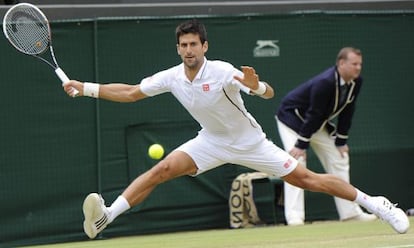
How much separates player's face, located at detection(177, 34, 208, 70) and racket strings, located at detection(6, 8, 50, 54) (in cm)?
116

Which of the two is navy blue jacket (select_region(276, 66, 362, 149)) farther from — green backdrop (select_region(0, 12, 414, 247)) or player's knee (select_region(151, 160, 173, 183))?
player's knee (select_region(151, 160, 173, 183))

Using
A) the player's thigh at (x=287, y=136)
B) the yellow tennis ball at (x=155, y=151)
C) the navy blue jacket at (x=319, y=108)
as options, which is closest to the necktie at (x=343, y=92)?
the navy blue jacket at (x=319, y=108)

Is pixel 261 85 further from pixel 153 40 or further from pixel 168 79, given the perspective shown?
pixel 153 40

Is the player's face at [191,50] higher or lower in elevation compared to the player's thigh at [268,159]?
higher

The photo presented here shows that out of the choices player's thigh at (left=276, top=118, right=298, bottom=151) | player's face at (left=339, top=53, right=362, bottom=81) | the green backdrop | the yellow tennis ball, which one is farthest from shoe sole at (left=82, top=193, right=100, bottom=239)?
player's face at (left=339, top=53, right=362, bottom=81)

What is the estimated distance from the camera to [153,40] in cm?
1095

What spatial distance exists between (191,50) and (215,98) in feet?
1.38

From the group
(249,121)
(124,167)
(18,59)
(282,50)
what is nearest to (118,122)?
(124,167)

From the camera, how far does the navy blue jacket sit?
10.5 m

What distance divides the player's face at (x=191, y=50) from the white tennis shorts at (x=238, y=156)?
69 centimetres

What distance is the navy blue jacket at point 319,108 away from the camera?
10.5 meters

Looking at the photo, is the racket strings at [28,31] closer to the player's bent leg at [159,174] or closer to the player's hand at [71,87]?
the player's hand at [71,87]

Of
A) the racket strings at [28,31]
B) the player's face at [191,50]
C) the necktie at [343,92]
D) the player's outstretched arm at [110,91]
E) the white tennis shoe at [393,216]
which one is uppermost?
the racket strings at [28,31]

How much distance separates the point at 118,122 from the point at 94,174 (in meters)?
0.61
